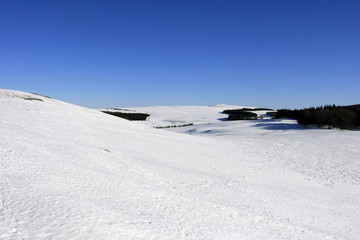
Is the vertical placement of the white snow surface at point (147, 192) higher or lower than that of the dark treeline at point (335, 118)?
lower

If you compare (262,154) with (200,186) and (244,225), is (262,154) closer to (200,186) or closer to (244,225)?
(200,186)

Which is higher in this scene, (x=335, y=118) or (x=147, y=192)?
(x=335, y=118)

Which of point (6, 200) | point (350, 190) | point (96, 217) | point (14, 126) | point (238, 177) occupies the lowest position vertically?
point (350, 190)

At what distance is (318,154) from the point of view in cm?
1246

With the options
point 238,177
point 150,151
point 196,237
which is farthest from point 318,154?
point 196,237

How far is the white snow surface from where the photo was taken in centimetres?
270

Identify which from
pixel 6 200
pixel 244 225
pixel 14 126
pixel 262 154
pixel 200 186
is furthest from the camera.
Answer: pixel 262 154

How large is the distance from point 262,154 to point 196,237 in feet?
32.9

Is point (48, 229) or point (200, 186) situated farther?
point (200, 186)

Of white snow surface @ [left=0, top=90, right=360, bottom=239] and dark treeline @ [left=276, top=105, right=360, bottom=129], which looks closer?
white snow surface @ [left=0, top=90, right=360, bottom=239]

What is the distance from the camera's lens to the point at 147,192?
403 centimetres

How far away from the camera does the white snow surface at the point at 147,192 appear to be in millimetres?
2703

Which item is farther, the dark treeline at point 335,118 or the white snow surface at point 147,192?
the dark treeline at point 335,118

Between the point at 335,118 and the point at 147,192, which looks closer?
the point at 147,192
